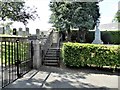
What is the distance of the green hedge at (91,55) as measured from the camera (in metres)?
9.82

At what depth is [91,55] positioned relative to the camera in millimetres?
10047

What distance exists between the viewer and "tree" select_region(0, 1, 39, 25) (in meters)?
12.8

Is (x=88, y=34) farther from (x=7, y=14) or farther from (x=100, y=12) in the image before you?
(x=7, y=14)

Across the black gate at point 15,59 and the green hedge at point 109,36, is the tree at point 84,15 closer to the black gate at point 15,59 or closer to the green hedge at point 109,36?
the green hedge at point 109,36

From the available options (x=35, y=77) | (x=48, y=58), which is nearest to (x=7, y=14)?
(x=48, y=58)

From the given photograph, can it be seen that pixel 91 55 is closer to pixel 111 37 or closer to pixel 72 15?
pixel 72 15

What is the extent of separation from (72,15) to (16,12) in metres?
7.98

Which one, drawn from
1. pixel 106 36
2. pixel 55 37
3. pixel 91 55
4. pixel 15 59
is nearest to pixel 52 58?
pixel 91 55

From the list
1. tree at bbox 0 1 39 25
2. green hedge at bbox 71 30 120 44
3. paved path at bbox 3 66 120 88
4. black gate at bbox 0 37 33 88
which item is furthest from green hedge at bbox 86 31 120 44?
paved path at bbox 3 66 120 88

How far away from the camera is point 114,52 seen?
9.80m

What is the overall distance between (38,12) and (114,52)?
312 inches

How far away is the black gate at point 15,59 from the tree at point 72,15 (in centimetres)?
1083

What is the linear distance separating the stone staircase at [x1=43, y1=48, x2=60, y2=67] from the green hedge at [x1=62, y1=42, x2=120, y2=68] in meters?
1.06

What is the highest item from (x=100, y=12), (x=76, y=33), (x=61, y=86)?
(x=100, y=12)
